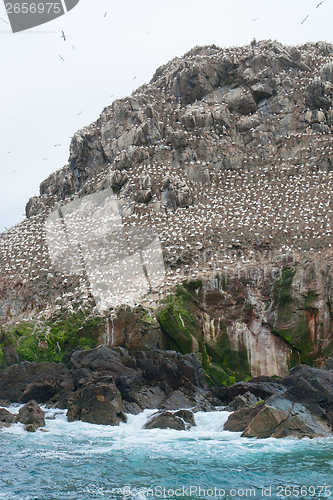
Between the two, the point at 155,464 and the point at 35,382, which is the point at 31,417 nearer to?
the point at 35,382

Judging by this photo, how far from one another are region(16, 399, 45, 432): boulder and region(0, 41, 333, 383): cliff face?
809 cm

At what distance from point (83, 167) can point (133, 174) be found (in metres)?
6.41

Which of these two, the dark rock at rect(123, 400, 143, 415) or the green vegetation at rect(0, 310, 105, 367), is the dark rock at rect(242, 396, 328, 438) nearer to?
the dark rock at rect(123, 400, 143, 415)

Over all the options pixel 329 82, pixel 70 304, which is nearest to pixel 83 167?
pixel 70 304

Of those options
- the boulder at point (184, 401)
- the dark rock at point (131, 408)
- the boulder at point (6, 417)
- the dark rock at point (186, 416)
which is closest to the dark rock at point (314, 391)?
the dark rock at point (186, 416)

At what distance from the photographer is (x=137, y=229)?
112ft

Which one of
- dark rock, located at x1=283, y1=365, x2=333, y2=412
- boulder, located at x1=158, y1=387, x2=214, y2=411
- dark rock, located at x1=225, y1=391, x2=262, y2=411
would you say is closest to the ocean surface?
dark rock, located at x1=283, y1=365, x2=333, y2=412

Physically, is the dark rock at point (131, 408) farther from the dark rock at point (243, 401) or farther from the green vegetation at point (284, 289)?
the green vegetation at point (284, 289)

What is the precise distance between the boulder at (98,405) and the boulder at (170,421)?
1497 mm

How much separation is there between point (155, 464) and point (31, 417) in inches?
289

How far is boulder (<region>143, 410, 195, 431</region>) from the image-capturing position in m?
18.1

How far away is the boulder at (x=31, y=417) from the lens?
1789 centimetres

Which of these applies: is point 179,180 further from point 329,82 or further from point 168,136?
point 329,82

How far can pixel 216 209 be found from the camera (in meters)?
35.6
